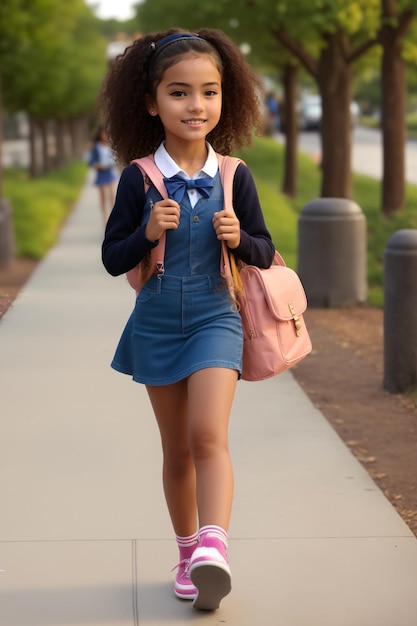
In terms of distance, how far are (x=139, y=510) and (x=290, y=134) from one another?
23.6m

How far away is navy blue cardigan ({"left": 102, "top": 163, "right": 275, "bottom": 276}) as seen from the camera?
369cm

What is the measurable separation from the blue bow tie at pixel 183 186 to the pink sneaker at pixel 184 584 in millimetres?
1106

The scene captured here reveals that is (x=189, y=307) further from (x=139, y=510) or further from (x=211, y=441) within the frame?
(x=139, y=510)

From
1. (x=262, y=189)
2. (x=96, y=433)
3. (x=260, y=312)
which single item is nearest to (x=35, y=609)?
(x=260, y=312)

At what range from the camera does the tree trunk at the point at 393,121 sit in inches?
715

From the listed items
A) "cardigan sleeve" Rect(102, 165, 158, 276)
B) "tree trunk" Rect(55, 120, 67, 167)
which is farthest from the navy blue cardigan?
"tree trunk" Rect(55, 120, 67, 167)

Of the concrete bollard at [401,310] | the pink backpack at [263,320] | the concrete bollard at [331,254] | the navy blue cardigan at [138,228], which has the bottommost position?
the concrete bollard at [331,254]

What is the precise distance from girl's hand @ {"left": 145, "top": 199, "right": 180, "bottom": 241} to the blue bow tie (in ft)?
0.37

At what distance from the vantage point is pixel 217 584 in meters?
3.59

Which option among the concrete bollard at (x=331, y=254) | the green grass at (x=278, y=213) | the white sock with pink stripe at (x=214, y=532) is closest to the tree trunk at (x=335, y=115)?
the green grass at (x=278, y=213)

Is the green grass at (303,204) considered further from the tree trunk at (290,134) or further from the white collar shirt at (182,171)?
the white collar shirt at (182,171)

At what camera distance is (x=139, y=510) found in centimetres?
491

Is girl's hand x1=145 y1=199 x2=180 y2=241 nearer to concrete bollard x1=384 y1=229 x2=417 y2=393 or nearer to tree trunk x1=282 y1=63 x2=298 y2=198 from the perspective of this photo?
concrete bollard x1=384 y1=229 x2=417 y2=393

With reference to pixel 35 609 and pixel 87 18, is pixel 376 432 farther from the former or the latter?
pixel 87 18
